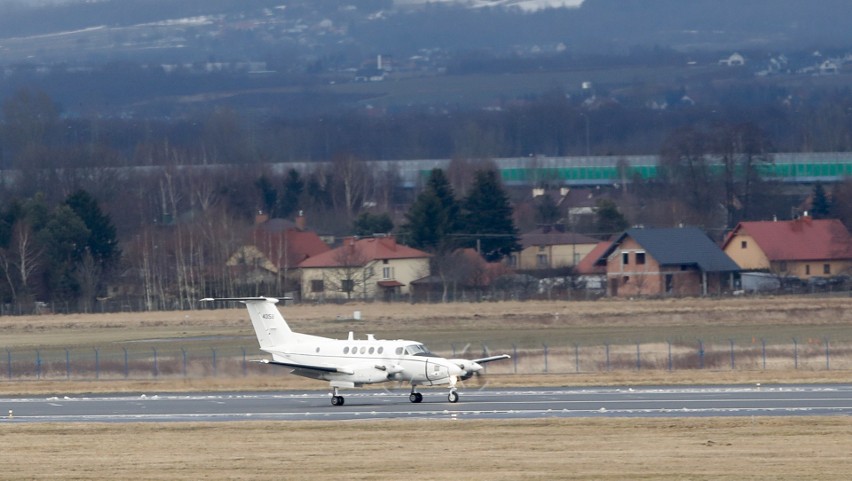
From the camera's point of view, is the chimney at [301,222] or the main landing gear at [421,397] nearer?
the main landing gear at [421,397]

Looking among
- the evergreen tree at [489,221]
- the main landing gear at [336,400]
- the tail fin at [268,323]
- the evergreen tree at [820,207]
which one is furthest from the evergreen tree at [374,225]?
the main landing gear at [336,400]

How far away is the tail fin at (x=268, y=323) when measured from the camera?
44844 millimetres

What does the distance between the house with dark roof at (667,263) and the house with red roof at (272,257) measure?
2038 centimetres

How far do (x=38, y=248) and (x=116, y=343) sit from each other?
28452 millimetres

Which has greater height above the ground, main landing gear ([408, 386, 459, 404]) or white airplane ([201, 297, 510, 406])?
white airplane ([201, 297, 510, 406])

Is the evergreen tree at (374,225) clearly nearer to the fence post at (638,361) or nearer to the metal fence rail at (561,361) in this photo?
the metal fence rail at (561,361)

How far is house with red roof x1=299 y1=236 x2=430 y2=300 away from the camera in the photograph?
91000mm

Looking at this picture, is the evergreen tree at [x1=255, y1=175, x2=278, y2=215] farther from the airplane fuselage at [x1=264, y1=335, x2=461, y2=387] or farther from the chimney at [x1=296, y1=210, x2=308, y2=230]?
the airplane fuselage at [x1=264, y1=335, x2=461, y2=387]

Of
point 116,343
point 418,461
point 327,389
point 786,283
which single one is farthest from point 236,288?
point 418,461

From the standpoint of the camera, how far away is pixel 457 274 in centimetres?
9238

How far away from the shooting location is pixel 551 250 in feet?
351

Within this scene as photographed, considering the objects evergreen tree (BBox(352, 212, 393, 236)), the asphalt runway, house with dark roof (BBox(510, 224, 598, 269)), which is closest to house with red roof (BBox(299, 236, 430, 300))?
house with dark roof (BBox(510, 224, 598, 269))

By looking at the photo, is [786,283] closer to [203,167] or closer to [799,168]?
[799,168]

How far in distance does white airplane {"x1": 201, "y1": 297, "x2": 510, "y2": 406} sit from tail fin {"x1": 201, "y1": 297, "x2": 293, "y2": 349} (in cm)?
3
